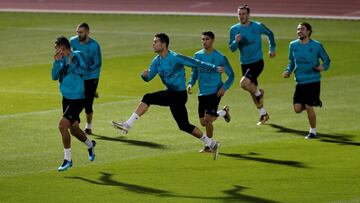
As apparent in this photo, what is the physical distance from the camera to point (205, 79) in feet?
70.3

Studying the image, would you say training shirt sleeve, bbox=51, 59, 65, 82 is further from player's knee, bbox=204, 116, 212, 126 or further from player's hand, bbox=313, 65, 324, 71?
player's hand, bbox=313, 65, 324, 71

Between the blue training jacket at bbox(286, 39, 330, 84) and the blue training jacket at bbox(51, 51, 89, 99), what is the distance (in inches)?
213

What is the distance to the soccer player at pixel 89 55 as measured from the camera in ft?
77.3

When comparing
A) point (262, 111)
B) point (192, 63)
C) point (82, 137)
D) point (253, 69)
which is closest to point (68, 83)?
point (82, 137)

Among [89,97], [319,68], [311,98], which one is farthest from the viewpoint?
[89,97]

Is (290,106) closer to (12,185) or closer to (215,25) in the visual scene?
(12,185)

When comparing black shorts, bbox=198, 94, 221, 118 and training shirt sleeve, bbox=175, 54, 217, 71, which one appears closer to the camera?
training shirt sleeve, bbox=175, 54, 217, 71

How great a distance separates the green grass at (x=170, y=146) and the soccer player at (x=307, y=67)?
2.39 ft

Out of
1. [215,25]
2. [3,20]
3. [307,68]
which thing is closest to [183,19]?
[215,25]

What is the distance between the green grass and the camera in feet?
59.0

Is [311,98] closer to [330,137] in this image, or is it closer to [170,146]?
[330,137]

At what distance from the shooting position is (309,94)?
23.2m

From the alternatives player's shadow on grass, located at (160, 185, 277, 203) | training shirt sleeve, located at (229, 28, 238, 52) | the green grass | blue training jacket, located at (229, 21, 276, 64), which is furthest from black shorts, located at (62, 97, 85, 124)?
A: blue training jacket, located at (229, 21, 276, 64)

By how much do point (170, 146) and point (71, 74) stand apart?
338 cm
